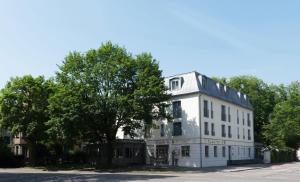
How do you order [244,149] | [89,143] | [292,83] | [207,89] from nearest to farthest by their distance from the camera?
[89,143], [207,89], [244,149], [292,83]

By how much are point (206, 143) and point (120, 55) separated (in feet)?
50.3

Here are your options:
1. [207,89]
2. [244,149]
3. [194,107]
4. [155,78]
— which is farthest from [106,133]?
Answer: [244,149]

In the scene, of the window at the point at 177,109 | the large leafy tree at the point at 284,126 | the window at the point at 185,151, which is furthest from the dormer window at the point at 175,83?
the large leafy tree at the point at 284,126

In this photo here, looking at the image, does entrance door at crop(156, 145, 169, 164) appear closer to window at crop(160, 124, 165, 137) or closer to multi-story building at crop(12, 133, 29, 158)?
window at crop(160, 124, 165, 137)

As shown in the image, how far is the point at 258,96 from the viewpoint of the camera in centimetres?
7962

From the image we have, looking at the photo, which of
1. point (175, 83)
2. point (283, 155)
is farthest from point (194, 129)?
point (283, 155)

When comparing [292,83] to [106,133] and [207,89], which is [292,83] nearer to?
[207,89]

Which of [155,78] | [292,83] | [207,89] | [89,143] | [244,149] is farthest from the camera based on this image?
[292,83]

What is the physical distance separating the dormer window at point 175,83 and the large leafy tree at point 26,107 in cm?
1528

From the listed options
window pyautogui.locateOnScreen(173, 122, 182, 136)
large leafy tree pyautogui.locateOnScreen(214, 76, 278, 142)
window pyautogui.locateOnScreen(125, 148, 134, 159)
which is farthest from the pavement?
large leafy tree pyautogui.locateOnScreen(214, 76, 278, 142)

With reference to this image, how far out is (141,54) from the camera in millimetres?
44594

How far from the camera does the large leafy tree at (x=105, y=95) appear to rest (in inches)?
1609

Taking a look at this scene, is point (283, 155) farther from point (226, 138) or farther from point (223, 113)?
point (223, 113)

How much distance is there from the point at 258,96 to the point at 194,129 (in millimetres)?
36245
